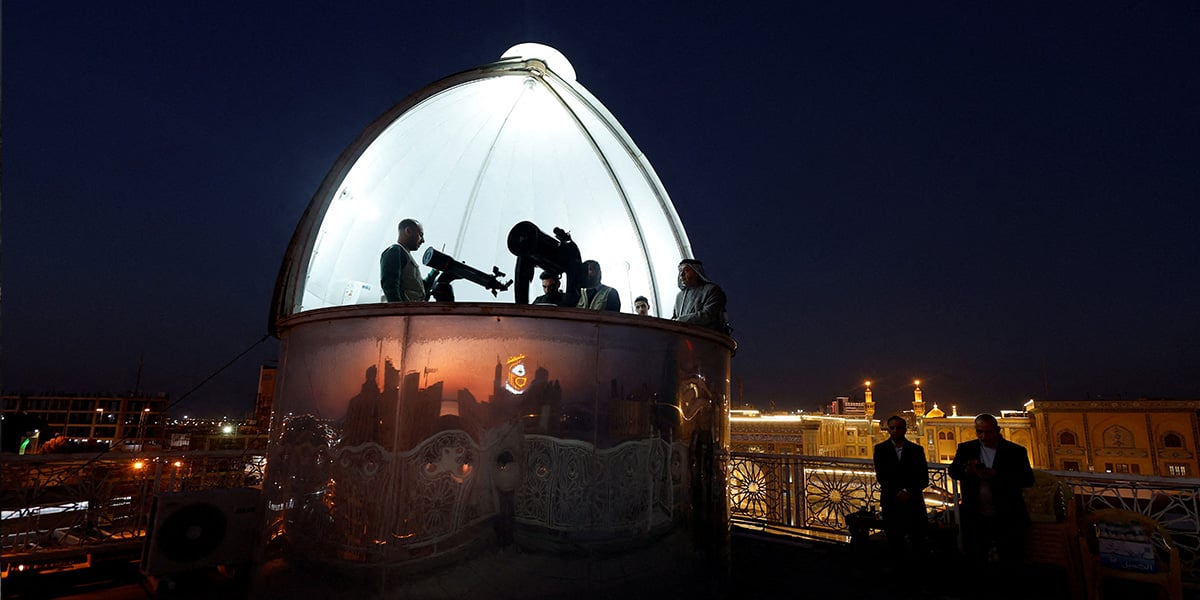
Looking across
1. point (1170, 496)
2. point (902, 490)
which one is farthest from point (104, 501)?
point (1170, 496)

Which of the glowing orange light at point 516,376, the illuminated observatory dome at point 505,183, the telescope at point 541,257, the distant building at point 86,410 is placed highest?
the illuminated observatory dome at point 505,183

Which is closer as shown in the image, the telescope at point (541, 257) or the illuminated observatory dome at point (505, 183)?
the telescope at point (541, 257)

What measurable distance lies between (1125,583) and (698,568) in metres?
4.76

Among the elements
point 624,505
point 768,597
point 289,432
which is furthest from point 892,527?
point 289,432

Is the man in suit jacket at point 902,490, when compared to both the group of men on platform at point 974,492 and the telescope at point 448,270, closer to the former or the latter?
the group of men on platform at point 974,492

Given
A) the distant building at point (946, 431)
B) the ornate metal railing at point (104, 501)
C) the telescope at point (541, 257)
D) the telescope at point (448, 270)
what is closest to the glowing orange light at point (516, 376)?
the telescope at point (541, 257)

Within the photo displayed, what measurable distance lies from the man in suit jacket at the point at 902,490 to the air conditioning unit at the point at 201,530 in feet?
22.2

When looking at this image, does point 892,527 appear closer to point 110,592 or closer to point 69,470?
point 110,592

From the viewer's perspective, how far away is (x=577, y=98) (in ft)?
31.7

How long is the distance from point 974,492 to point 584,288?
16.0 ft

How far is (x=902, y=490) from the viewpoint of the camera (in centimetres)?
639

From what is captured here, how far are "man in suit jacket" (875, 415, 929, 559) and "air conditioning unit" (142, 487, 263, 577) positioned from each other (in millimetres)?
6781

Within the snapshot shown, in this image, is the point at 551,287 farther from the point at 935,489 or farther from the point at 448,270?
the point at 935,489

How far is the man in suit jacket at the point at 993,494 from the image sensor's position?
5547 millimetres
